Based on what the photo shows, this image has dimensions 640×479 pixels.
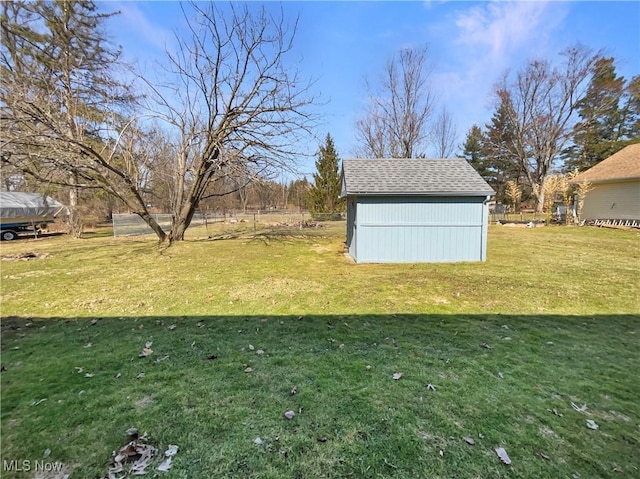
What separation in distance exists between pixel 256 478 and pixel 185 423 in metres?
0.79

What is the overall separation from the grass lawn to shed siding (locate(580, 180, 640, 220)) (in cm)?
1315

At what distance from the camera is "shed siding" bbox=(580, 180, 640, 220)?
15.4 metres

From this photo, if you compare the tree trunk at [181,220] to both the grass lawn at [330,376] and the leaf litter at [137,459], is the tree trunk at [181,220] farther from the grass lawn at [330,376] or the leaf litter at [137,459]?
the leaf litter at [137,459]

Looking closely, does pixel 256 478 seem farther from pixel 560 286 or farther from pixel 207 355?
pixel 560 286

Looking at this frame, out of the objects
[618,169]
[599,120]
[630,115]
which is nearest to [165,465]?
[618,169]

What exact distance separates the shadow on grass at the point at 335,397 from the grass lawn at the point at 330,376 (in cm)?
1

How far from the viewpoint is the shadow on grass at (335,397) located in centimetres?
196

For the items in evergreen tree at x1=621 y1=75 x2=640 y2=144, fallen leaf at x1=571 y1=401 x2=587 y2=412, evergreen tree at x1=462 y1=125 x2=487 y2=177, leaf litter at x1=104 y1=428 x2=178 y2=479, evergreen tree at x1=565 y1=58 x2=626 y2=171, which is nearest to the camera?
leaf litter at x1=104 y1=428 x2=178 y2=479

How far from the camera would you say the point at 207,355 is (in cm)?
341

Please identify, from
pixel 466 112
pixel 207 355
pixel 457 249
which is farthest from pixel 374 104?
pixel 207 355

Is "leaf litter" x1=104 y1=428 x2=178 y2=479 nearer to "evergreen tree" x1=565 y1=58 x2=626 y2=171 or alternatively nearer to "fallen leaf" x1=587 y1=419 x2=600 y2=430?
"fallen leaf" x1=587 y1=419 x2=600 y2=430

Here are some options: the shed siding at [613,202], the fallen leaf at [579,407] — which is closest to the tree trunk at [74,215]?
the fallen leaf at [579,407]

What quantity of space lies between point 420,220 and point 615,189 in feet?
50.1

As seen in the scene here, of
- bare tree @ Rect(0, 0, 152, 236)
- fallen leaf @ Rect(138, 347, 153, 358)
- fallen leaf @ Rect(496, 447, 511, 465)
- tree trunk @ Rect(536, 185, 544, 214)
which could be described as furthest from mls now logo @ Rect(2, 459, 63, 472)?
tree trunk @ Rect(536, 185, 544, 214)
